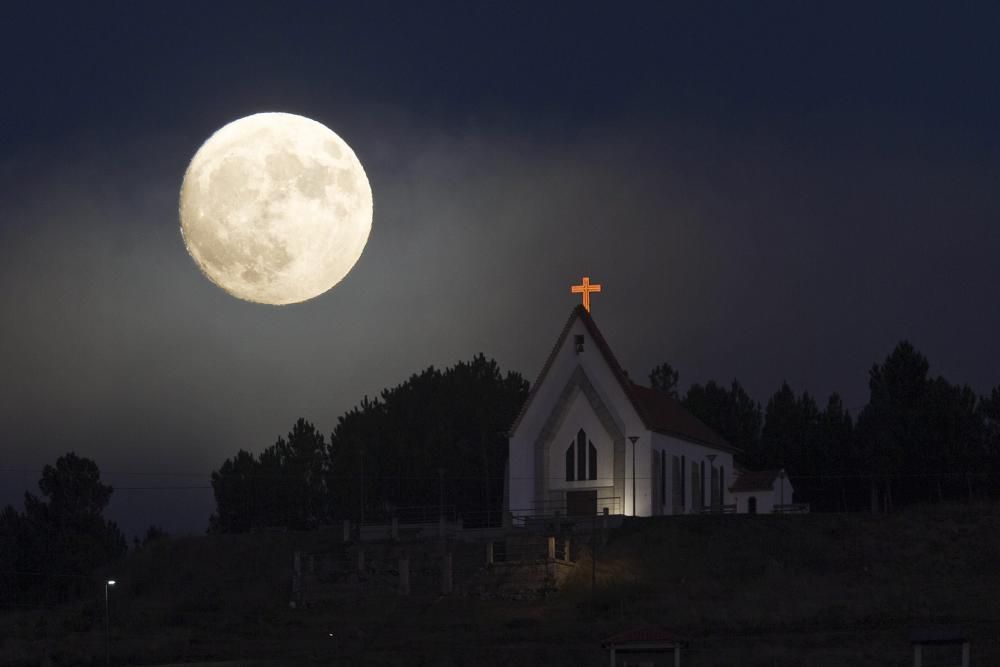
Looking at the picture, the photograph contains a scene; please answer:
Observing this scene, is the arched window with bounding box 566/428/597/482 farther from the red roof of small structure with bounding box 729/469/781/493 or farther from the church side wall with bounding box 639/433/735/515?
the red roof of small structure with bounding box 729/469/781/493

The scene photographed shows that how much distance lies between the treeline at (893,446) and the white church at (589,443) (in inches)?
525

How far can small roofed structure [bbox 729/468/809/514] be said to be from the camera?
82062mm

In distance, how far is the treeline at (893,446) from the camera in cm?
8138

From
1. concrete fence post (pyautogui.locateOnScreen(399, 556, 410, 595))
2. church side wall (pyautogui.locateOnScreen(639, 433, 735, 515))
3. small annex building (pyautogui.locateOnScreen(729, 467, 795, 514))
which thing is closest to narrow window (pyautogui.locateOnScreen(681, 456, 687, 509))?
church side wall (pyautogui.locateOnScreen(639, 433, 735, 515))

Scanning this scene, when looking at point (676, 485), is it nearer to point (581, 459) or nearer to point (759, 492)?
point (581, 459)

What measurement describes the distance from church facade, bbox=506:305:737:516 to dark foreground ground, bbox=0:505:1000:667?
702 centimetres

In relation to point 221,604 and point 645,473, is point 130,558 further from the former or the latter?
point 645,473

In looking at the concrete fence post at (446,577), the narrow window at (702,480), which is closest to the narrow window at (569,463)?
the narrow window at (702,480)

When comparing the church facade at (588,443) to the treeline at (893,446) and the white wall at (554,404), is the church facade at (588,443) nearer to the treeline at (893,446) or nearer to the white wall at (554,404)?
the white wall at (554,404)

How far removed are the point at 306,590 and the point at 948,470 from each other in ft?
126

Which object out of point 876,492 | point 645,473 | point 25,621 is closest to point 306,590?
point 25,621

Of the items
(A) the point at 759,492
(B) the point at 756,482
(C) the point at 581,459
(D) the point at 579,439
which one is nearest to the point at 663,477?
(C) the point at 581,459

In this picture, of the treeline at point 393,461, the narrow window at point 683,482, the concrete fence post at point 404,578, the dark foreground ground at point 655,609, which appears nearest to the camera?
the dark foreground ground at point 655,609

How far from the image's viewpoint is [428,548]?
2453 inches
